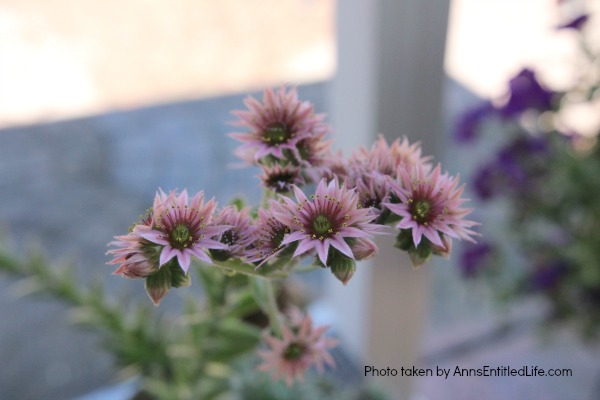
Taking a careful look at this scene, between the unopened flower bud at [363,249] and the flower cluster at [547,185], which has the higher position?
the flower cluster at [547,185]

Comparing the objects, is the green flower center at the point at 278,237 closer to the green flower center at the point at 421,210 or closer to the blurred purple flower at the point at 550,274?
the green flower center at the point at 421,210

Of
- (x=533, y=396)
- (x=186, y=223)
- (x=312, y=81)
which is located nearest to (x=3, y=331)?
(x=312, y=81)

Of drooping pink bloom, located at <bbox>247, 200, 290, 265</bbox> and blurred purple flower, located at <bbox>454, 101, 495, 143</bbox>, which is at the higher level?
blurred purple flower, located at <bbox>454, 101, 495, 143</bbox>

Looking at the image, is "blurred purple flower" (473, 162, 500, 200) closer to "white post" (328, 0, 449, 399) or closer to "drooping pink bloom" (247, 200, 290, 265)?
"white post" (328, 0, 449, 399)

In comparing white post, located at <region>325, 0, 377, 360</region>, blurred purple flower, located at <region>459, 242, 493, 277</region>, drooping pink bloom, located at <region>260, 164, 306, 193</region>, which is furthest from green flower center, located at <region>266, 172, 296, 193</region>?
blurred purple flower, located at <region>459, 242, 493, 277</region>

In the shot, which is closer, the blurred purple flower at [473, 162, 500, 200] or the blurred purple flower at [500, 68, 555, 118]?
the blurred purple flower at [500, 68, 555, 118]

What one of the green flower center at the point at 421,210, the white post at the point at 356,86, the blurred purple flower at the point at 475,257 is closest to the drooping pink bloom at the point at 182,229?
the green flower center at the point at 421,210

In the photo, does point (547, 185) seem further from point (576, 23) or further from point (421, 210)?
point (421, 210)
